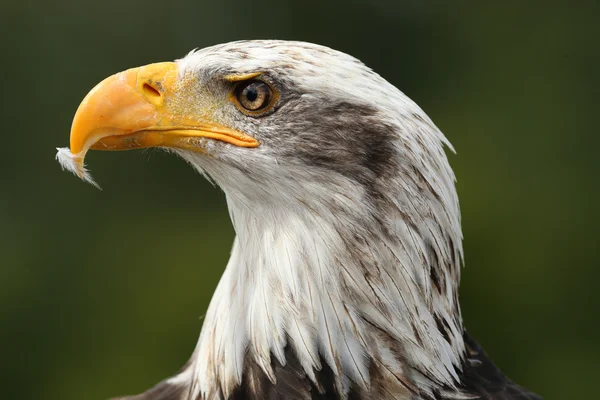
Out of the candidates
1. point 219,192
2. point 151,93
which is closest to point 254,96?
point 151,93

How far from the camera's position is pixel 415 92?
6.62m

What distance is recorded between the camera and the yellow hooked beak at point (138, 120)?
7.76ft

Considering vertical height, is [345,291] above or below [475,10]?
below

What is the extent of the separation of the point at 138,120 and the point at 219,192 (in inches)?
153

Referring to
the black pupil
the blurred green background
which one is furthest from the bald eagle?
the blurred green background

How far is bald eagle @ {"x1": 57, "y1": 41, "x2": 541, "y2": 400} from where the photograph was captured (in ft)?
7.66

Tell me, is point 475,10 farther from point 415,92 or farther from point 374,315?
point 374,315

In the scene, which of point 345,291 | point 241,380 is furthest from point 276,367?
point 345,291

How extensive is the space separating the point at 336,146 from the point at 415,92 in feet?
14.4

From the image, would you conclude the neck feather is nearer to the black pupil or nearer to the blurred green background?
the black pupil

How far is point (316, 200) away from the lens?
2361 mm

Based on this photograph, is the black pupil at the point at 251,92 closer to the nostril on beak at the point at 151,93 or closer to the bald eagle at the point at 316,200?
the bald eagle at the point at 316,200

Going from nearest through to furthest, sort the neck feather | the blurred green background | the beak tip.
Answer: the neck feather < the beak tip < the blurred green background

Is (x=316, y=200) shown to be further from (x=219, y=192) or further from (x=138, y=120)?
(x=219, y=192)
